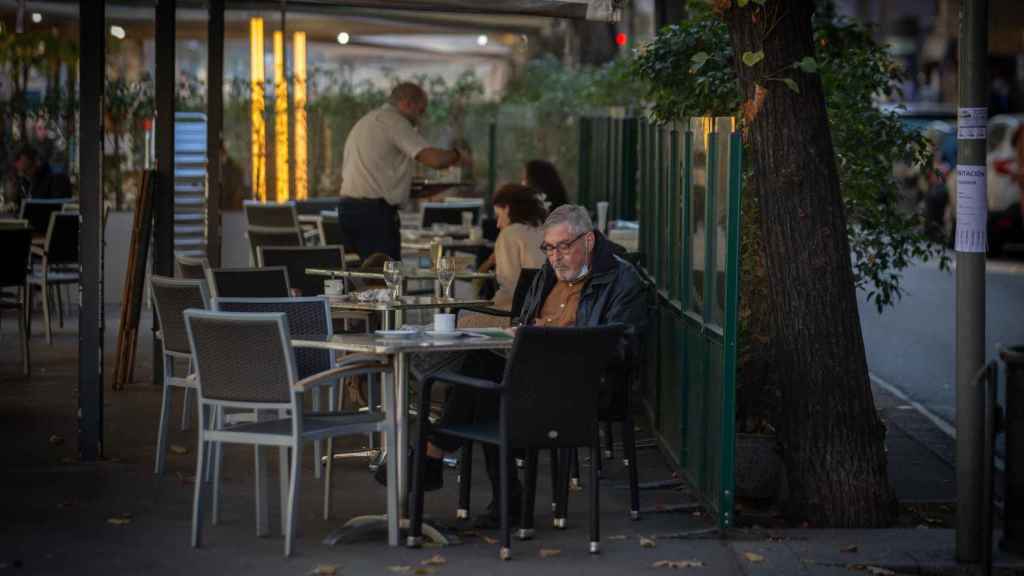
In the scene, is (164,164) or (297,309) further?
(164,164)

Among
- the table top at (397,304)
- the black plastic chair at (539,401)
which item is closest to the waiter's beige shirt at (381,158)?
the table top at (397,304)

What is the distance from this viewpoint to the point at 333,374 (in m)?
7.41

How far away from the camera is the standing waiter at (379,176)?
13.5 m

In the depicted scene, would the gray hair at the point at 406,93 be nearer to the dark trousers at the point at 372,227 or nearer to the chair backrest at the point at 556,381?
the dark trousers at the point at 372,227

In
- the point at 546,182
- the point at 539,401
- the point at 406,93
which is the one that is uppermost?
the point at 406,93

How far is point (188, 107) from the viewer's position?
18562 millimetres

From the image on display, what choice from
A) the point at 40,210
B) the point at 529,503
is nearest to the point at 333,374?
the point at 529,503

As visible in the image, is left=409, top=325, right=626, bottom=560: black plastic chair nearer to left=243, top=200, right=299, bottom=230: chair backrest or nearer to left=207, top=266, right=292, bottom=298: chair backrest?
left=207, top=266, right=292, bottom=298: chair backrest

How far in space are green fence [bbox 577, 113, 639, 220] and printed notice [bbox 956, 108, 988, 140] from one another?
8.17m

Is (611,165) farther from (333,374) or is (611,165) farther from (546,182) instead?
(333,374)

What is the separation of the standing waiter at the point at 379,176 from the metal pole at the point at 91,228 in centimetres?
413

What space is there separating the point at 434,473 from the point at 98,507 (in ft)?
5.00

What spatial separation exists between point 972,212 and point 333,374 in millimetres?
2598

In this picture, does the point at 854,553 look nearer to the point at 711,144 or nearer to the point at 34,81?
the point at 711,144
